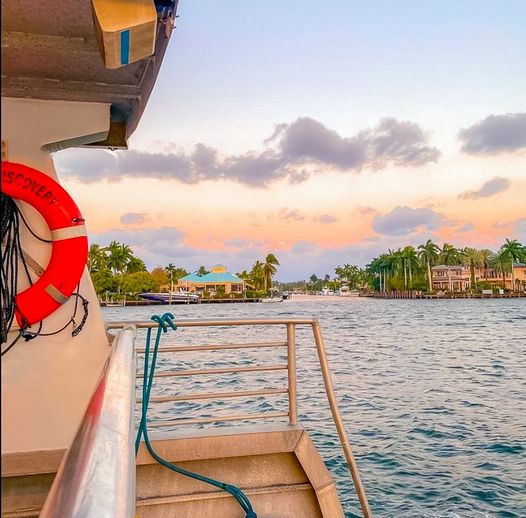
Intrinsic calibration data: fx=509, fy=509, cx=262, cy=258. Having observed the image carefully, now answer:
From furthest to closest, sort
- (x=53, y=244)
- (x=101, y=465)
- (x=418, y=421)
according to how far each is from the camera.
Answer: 1. (x=418, y=421)
2. (x=53, y=244)
3. (x=101, y=465)

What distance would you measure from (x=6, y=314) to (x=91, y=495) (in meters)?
2.10

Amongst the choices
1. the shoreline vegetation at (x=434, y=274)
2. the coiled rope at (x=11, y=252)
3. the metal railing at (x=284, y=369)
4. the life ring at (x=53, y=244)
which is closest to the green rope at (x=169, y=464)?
the metal railing at (x=284, y=369)

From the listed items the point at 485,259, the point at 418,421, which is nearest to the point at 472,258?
the point at 485,259

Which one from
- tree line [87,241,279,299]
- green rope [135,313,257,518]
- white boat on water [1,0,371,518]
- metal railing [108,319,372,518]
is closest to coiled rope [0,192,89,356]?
white boat on water [1,0,371,518]

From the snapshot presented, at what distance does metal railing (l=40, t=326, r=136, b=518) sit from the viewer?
41 centimetres

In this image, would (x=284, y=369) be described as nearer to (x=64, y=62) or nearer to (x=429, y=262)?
(x=64, y=62)

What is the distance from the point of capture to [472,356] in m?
15.9

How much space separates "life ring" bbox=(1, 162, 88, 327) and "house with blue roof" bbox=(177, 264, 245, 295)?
254 feet

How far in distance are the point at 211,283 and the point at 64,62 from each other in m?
79.0

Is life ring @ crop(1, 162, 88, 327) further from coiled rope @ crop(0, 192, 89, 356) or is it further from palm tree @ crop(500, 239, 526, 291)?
palm tree @ crop(500, 239, 526, 291)

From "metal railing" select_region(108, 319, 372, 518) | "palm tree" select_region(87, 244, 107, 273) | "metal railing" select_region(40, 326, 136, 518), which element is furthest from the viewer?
"palm tree" select_region(87, 244, 107, 273)

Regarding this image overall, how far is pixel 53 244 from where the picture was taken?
246 centimetres

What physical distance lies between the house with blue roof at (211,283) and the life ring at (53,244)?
77465mm

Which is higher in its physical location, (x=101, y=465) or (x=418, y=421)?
(x=101, y=465)
